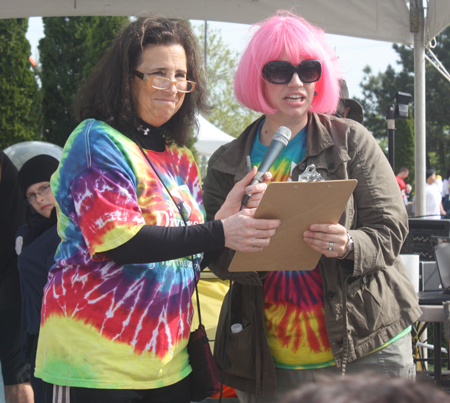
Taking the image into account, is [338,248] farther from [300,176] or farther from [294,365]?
[294,365]

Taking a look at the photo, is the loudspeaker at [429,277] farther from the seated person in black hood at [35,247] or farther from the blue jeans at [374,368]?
the seated person in black hood at [35,247]

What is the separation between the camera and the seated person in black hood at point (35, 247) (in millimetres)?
2879

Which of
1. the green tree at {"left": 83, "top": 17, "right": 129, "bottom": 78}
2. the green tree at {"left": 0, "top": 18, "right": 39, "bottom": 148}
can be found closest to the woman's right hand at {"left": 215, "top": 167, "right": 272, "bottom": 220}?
the green tree at {"left": 0, "top": 18, "right": 39, "bottom": 148}

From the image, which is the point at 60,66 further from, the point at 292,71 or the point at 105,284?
the point at 105,284

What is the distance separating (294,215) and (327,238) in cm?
15

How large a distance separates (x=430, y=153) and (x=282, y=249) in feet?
127

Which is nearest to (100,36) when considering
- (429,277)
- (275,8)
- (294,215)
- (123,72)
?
(275,8)

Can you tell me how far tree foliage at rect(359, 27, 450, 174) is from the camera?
36344 millimetres

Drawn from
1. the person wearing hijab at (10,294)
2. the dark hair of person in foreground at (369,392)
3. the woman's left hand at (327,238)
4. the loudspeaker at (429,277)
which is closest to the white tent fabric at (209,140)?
the person wearing hijab at (10,294)

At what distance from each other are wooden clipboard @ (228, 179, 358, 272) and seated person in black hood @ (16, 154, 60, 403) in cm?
132

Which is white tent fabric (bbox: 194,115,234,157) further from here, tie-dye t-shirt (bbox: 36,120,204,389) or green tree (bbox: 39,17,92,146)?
tie-dye t-shirt (bbox: 36,120,204,389)

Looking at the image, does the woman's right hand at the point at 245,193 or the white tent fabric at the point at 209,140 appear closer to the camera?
the woman's right hand at the point at 245,193

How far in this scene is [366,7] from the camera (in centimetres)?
423

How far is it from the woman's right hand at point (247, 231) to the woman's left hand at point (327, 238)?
0.15 meters
